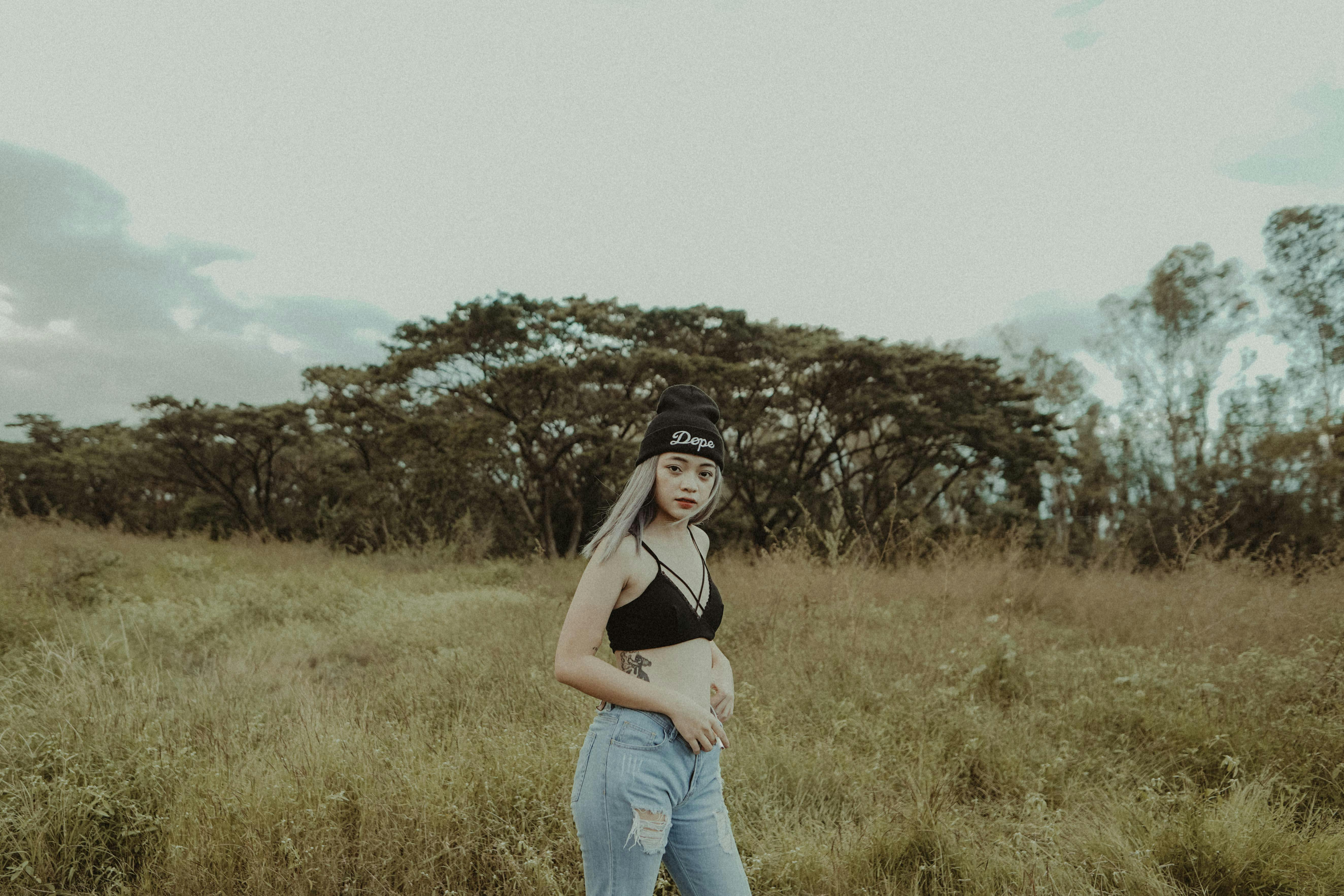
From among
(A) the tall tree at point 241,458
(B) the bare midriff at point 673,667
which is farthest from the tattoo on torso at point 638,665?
(A) the tall tree at point 241,458

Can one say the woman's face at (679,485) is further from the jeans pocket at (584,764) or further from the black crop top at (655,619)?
the jeans pocket at (584,764)

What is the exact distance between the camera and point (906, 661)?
5.00 m

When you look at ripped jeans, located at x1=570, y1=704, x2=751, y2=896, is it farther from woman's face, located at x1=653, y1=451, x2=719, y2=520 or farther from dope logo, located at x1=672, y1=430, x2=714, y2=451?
dope logo, located at x1=672, y1=430, x2=714, y2=451

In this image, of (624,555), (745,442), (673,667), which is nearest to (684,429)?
A: (624,555)

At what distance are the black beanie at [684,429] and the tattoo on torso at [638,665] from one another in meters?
0.47

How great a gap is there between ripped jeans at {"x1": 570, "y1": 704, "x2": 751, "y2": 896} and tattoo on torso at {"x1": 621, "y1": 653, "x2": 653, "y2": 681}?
0.10m

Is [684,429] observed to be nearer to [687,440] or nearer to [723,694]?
[687,440]

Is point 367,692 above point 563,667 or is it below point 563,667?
below

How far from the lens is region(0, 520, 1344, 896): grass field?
2.65m

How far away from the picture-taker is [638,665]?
1633mm

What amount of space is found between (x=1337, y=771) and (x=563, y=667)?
3916 mm

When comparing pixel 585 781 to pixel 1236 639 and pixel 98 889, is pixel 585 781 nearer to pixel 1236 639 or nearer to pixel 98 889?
pixel 98 889

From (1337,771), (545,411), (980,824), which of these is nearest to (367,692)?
(980,824)

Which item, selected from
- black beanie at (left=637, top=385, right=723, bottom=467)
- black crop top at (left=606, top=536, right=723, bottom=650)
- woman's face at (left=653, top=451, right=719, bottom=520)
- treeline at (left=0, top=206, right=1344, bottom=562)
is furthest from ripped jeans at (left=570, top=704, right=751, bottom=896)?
treeline at (left=0, top=206, right=1344, bottom=562)
